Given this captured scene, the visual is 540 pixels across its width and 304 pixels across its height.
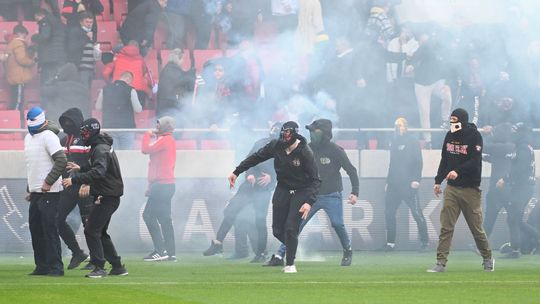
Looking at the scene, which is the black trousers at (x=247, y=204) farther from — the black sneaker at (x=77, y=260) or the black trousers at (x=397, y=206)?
the black sneaker at (x=77, y=260)

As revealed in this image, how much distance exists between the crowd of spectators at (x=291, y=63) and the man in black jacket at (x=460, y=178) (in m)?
4.85

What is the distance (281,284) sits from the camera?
1384cm

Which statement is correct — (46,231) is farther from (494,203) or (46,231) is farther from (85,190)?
(494,203)

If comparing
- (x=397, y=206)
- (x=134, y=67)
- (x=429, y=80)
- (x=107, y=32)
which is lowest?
(x=397, y=206)

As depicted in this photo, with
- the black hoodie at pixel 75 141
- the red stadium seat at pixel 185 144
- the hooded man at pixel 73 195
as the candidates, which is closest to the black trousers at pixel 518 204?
the red stadium seat at pixel 185 144

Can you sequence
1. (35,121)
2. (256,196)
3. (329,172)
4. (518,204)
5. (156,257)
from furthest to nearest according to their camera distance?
(518,204) < (256,196) < (156,257) < (329,172) < (35,121)

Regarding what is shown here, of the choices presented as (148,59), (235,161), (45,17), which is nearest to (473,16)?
(235,161)

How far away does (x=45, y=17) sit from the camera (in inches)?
901

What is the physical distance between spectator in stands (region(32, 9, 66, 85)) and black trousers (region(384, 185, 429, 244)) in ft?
20.7

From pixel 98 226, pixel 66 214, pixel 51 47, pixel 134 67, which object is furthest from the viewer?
pixel 51 47

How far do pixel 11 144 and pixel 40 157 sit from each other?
611cm

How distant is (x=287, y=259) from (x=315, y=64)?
6.76m

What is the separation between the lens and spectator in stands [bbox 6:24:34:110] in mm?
22938

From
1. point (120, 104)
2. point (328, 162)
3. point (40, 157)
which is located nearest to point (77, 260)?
point (40, 157)
